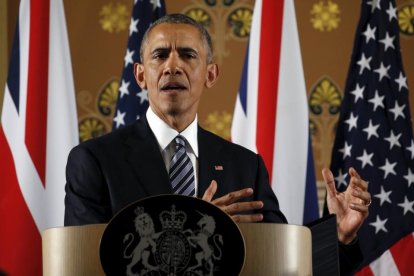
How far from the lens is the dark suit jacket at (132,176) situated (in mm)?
1817

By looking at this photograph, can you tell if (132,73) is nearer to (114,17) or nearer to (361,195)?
(114,17)

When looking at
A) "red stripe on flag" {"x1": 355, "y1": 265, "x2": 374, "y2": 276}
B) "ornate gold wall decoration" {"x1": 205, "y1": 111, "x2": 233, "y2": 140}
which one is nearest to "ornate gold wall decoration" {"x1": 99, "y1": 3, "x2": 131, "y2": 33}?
"ornate gold wall decoration" {"x1": 205, "y1": 111, "x2": 233, "y2": 140}

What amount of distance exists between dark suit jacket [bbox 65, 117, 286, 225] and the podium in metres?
0.39

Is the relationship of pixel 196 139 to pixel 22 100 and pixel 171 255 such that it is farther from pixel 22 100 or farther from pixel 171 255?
pixel 22 100

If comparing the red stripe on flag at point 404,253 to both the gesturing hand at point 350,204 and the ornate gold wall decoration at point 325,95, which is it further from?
the gesturing hand at point 350,204

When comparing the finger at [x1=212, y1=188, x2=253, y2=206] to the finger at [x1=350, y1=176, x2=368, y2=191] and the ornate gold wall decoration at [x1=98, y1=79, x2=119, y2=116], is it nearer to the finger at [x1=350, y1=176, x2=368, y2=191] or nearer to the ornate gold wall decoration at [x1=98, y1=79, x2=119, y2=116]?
the finger at [x1=350, y1=176, x2=368, y2=191]

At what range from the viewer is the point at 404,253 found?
3.35 m

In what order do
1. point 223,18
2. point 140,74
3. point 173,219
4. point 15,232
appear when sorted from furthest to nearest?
point 223,18, point 15,232, point 140,74, point 173,219

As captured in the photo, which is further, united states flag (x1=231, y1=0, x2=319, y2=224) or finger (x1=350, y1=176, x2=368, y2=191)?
united states flag (x1=231, y1=0, x2=319, y2=224)

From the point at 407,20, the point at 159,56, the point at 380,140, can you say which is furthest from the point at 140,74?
the point at 407,20

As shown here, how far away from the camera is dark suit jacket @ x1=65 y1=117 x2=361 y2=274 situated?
1817 millimetres

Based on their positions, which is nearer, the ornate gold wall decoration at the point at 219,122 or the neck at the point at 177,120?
the neck at the point at 177,120

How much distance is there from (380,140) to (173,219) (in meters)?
2.24

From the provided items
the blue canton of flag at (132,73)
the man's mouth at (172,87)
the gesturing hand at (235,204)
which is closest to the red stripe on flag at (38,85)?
the blue canton of flag at (132,73)
